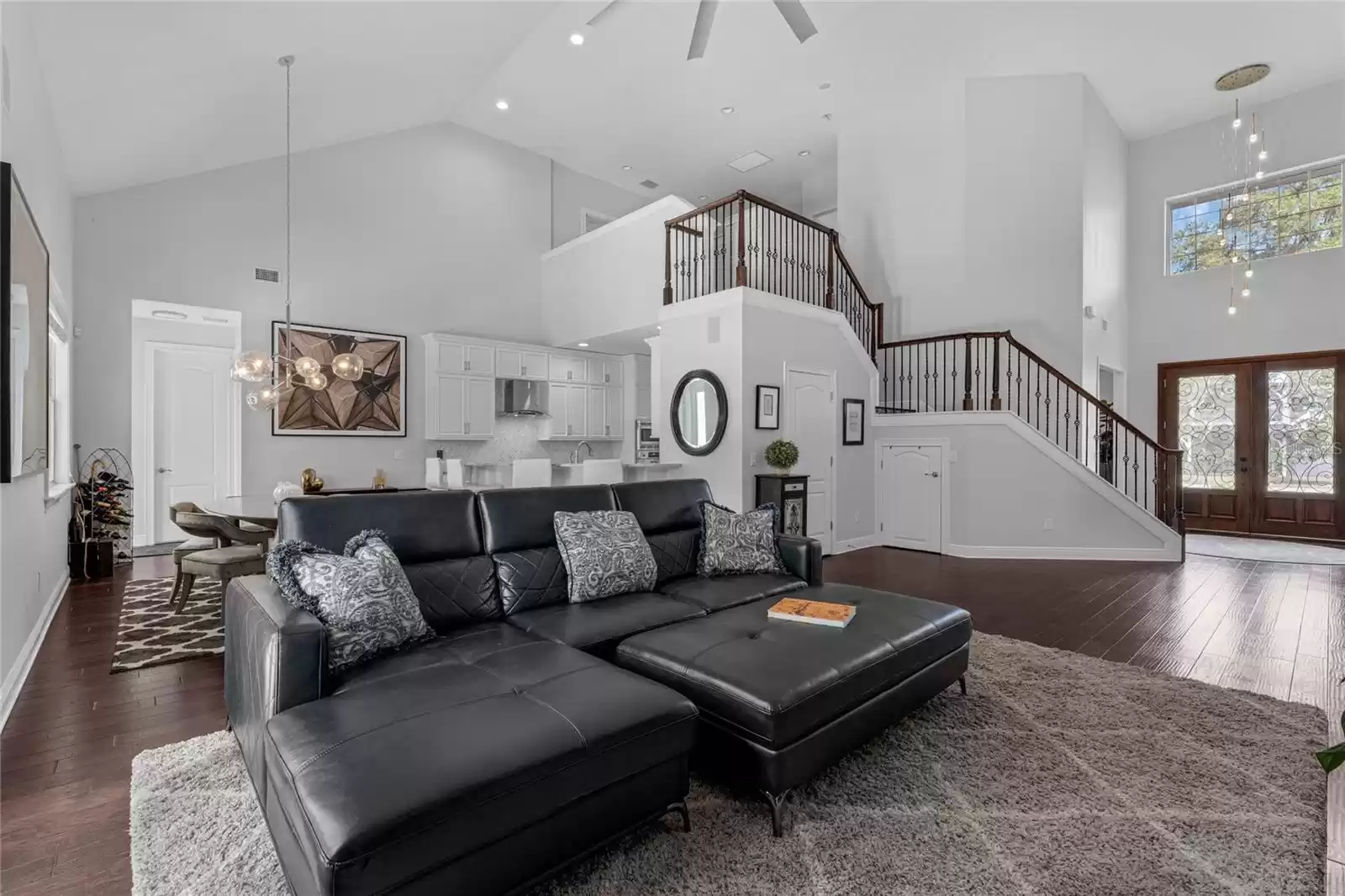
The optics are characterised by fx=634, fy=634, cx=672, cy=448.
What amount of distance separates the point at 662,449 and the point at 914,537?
300 centimetres

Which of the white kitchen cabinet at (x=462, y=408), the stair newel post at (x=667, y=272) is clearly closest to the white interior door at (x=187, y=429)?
the white kitchen cabinet at (x=462, y=408)

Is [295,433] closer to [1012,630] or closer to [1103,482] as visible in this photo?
[1012,630]

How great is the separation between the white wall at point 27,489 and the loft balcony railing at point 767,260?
14.9ft

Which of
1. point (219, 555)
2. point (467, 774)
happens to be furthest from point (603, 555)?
point (219, 555)

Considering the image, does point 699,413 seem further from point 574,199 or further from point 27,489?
point 574,199

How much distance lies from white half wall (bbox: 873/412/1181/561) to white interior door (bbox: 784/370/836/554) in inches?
52.2

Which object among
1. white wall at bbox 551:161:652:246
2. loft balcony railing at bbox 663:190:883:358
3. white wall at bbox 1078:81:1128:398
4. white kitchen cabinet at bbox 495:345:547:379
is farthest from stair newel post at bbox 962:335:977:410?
white wall at bbox 551:161:652:246

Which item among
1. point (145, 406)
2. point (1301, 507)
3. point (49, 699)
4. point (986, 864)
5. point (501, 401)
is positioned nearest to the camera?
point (986, 864)

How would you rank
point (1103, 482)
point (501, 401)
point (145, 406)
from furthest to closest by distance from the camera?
point (501, 401) → point (145, 406) → point (1103, 482)

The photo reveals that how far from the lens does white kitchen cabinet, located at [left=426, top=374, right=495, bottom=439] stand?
779cm

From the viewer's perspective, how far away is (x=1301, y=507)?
295 inches

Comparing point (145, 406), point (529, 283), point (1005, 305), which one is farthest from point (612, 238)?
point (145, 406)

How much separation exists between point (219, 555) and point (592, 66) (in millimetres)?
5970

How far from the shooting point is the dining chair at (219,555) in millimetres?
3916
